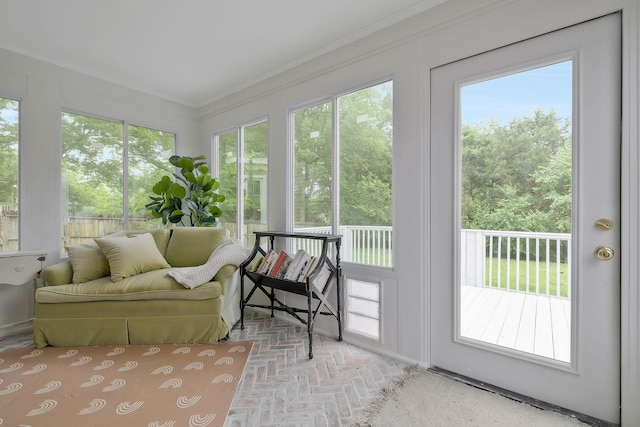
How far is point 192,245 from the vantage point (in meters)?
3.23

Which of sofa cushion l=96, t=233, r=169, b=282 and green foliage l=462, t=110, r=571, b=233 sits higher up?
green foliage l=462, t=110, r=571, b=233

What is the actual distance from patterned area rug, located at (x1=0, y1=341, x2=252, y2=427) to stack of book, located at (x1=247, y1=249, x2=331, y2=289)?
Answer: 645 millimetres

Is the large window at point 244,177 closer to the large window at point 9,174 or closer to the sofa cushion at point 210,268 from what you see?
the sofa cushion at point 210,268

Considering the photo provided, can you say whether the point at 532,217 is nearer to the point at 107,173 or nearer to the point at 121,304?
the point at 121,304

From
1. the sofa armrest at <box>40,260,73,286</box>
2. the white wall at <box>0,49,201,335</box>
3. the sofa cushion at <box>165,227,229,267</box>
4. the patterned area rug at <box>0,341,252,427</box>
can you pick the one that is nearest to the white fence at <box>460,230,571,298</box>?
the patterned area rug at <box>0,341,252,427</box>

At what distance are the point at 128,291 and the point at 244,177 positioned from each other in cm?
181

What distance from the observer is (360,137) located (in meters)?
2.64

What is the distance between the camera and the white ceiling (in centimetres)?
221

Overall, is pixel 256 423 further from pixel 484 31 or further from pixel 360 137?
pixel 484 31

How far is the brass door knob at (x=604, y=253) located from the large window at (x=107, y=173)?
435 cm

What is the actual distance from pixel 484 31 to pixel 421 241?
56.3 inches

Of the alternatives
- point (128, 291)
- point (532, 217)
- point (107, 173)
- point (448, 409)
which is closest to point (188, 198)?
point (107, 173)

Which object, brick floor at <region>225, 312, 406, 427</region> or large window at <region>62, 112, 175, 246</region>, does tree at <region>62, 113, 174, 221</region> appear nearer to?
large window at <region>62, 112, 175, 246</region>

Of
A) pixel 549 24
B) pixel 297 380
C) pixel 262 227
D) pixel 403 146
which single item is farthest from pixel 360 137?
pixel 297 380
